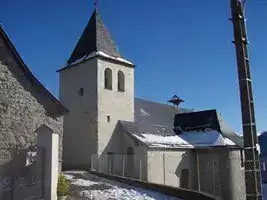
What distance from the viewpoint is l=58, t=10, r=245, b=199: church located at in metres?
21.1

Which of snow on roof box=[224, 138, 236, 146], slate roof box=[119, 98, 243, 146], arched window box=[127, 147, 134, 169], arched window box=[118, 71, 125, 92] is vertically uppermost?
arched window box=[118, 71, 125, 92]

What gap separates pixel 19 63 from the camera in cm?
1475

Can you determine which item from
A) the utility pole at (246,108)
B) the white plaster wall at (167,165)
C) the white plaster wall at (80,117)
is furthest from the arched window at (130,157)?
the utility pole at (246,108)

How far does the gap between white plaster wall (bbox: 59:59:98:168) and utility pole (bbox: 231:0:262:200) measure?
1381 centimetres

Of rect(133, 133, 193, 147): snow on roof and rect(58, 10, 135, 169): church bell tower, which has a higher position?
rect(58, 10, 135, 169): church bell tower

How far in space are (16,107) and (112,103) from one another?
914 centimetres

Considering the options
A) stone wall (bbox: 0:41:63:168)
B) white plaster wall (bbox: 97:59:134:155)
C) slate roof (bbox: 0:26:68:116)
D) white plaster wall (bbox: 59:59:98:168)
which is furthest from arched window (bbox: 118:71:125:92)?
stone wall (bbox: 0:41:63:168)

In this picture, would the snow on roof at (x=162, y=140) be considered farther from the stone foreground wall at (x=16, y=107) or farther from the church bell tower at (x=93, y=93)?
the stone foreground wall at (x=16, y=107)

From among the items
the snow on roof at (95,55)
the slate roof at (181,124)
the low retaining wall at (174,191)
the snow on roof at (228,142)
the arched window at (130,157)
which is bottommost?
the low retaining wall at (174,191)

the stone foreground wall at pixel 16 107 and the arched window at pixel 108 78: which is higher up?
the arched window at pixel 108 78

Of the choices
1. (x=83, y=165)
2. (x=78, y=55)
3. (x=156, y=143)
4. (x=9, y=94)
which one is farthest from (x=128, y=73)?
(x=9, y=94)

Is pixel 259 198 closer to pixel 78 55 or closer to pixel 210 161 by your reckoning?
pixel 210 161

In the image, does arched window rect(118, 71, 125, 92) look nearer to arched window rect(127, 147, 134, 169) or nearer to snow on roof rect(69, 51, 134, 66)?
snow on roof rect(69, 51, 134, 66)

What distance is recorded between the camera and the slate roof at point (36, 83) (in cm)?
1438
